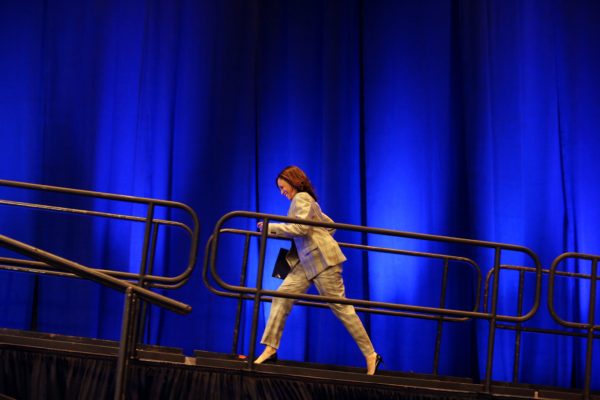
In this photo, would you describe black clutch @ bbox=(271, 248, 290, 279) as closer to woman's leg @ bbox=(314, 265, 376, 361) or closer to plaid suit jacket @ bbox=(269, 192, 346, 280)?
plaid suit jacket @ bbox=(269, 192, 346, 280)

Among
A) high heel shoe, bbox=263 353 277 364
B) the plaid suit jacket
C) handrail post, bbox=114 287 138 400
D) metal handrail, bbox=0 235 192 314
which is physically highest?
the plaid suit jacket

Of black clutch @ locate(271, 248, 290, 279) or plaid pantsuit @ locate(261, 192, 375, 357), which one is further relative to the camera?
black clutch @ locate(271, 248, 290, 279)

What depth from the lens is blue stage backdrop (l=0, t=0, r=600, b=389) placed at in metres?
8.31

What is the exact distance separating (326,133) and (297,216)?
3239 mm

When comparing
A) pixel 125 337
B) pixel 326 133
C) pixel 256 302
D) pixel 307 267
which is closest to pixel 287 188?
pixel 307 267

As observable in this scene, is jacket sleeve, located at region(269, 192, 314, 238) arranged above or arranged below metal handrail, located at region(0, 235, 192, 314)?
above

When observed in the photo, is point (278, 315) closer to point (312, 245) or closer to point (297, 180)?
point (312, 245)

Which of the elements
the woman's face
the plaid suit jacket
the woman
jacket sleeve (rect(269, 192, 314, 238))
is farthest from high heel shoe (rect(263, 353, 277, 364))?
the woman's face

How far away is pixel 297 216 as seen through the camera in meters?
5.73

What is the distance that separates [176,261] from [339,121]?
2.25 m

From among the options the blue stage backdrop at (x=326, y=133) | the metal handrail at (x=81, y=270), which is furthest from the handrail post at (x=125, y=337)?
the blue stage backdrop at (x=326, y=133)

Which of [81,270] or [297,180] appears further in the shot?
[297,180]

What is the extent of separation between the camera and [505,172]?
357 inches

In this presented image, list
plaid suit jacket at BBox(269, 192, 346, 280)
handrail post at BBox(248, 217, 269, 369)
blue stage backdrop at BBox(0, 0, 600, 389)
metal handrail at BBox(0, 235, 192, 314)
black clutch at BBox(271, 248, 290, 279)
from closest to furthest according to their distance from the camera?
metal handrail at BBox(0, 235, 192, 314) → handrail post at BBox(248, 217, 269, 369) → plaid suit jacket at BBox(269, 192, 346, 280) → black clutch at BBox(271, 248, 290, 279) → blue stage backdrop at BBox(0, 0, 600, 389)
